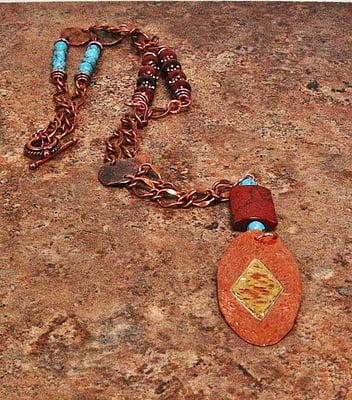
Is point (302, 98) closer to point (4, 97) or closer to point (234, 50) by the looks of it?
point (234, 50)

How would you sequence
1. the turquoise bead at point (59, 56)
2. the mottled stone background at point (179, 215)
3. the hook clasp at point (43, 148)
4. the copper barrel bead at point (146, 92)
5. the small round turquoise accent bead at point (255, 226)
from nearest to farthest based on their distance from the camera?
the mottled stone background at point (179, 215) → the small round turquoise accent bead at point (255, 226) → the hook clasp at point (43, 148) → the copper barrel bead at point (146, 92) → the turquoise bead at point (59, 56)

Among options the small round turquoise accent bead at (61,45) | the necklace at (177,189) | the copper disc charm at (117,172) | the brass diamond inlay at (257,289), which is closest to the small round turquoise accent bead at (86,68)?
the necklace at (177,189)

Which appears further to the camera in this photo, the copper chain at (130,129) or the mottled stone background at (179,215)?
the copper chain at (130,129)

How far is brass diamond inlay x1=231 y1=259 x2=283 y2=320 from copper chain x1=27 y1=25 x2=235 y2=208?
0.25 metres

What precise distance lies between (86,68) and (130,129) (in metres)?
0.26

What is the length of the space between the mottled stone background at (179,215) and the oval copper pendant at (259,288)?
0.08 ft

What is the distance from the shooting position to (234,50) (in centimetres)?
236

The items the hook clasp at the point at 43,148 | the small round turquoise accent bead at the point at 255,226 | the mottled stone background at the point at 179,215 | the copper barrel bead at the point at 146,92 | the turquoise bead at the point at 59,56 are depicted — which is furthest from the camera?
the turquoise bead at the point at 59,56

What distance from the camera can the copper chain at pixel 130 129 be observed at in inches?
73.4

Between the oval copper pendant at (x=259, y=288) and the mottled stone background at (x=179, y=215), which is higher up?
the oval copper pendant at (x=259, y=288)

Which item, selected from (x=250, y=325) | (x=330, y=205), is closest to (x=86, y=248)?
(x=250, y=325)

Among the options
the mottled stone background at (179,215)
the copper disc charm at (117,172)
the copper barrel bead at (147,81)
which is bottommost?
the mottled stone background at (179,215)

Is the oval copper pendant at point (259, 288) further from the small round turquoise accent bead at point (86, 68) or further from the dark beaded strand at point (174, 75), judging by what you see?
the small round turquoise accent bead at point (86, 68)

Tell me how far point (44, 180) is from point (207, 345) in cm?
58
